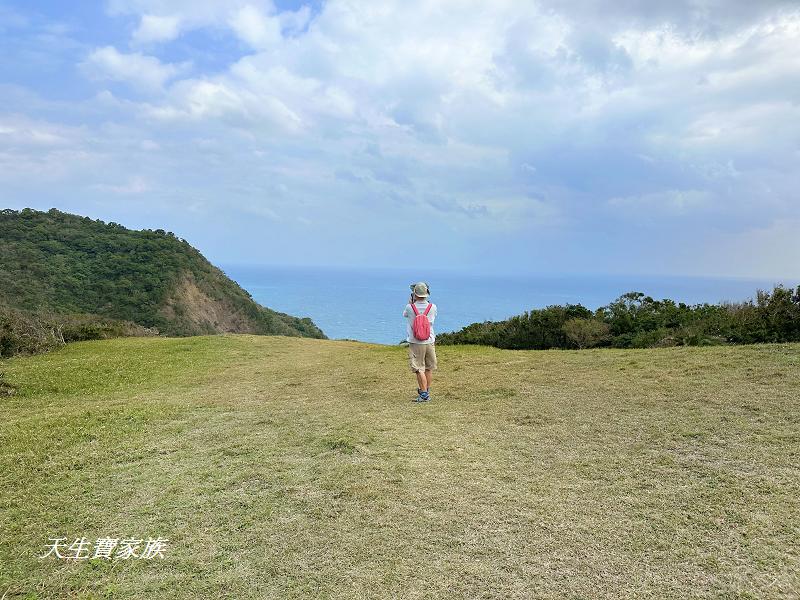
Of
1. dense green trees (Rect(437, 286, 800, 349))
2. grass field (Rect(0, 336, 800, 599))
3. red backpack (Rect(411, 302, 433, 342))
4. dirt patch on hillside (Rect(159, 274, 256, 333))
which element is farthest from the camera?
dirt patch on hillside (Rect(159, 274, 256, 333))

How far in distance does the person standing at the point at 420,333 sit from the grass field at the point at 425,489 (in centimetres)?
50

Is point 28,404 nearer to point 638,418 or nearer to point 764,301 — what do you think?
point 638,418

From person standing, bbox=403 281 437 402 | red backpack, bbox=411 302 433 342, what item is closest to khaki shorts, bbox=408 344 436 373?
person standing, bbox=403 281 437 402

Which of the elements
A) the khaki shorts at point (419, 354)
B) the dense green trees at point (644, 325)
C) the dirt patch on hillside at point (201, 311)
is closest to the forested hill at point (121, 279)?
the dirt patch on hillside at point (201, 311)

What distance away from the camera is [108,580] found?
331 centimetres

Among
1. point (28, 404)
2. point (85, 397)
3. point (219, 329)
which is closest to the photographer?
point (28, 404)

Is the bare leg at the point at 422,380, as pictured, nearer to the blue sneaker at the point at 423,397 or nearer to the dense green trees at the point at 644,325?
the blue sneaker at the point at 423,397

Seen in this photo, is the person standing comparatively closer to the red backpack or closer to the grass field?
the red backpack

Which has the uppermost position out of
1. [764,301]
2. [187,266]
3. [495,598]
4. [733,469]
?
[187,266]

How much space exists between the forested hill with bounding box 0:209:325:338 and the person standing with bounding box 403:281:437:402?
31352mm

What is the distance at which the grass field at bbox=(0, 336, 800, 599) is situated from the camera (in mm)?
3238

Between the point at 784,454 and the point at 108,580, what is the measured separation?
5778mm

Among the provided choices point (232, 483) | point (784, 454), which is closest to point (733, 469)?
point (784, 454)

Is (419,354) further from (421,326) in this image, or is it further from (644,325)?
(644,325)
